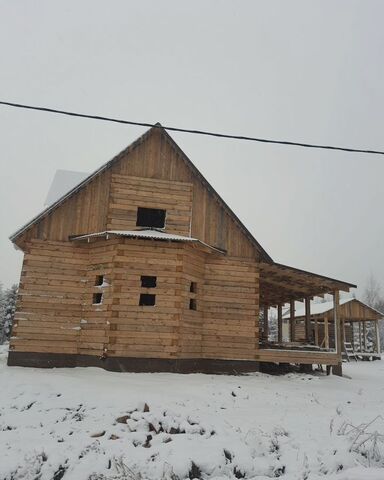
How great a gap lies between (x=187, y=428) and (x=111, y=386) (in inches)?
153

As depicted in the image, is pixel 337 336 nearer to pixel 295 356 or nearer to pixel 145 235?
pixel 295 356

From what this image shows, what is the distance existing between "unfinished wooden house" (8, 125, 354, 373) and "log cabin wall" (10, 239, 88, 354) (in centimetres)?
4

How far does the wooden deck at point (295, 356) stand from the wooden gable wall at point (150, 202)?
4.21 m

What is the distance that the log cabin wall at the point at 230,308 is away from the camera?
17.3 m

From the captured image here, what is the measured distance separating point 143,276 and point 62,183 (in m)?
9.26

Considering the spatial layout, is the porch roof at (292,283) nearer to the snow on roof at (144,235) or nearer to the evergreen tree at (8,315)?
the snow on roof at (144,235)

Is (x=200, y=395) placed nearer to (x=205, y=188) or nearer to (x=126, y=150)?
(x=205, y=188)

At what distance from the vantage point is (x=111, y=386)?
40.5 feet

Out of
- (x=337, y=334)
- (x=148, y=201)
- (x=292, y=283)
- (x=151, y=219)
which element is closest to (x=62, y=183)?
(x=151, y=219)

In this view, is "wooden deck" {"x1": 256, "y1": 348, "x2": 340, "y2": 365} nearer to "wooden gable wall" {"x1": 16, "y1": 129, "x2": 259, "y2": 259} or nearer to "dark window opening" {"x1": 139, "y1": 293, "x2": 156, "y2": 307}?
"wooden gable wall" {"x1": 16, "y1": 129, "x2": 259, "y2": 259}

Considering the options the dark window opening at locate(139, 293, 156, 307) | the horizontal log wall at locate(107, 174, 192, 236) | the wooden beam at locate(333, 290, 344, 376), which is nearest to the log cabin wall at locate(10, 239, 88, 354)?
the horizontal log wall at locate(107, 174, 192, 236)

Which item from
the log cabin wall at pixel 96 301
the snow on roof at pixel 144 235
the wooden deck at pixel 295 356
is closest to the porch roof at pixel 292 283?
the wooden deck at pixel 295 356

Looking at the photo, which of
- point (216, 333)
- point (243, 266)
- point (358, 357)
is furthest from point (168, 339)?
point (358, 357)

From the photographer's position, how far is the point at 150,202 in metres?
17.6
